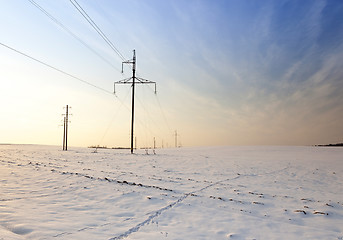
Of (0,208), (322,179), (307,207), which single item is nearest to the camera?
(0,208)

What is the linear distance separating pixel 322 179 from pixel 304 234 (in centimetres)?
973

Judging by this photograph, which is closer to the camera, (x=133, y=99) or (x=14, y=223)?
(x=14, y=223)

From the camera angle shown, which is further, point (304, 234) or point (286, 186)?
point (286, 186)

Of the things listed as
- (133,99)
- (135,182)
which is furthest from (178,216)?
(133,99)

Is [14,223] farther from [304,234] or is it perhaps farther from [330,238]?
[330,238]

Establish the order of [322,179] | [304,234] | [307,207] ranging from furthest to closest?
[322,179] < [307,207] < [304,234]

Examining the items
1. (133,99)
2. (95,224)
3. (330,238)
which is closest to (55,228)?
(95,224)

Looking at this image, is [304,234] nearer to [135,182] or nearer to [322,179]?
[135,182]

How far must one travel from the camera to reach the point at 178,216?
6.97 metres

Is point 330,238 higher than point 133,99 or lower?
lower

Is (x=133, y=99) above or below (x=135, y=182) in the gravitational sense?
above

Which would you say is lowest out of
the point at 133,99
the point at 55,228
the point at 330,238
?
the point at 330,238

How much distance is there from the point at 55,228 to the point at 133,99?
2470cm

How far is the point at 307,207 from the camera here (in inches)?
324
